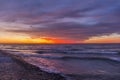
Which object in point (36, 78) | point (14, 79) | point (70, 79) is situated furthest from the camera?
point (70, 79)

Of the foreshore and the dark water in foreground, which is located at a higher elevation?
the foreshore

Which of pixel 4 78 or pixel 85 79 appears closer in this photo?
pixel 4 78

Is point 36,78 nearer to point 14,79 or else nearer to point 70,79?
point 14,79

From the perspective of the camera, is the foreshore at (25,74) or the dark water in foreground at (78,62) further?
the dark water in foreground at (78,62)

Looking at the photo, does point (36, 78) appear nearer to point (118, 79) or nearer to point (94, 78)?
point (94, 78)

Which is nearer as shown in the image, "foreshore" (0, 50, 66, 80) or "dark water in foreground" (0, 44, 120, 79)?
"foreshore" (0, 50, 66, 80)

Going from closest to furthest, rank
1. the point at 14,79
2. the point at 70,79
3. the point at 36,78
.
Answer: the point at 14,79 → the point at 36,78 → the point at 70,79

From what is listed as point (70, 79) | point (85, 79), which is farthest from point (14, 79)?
point (85, 79)

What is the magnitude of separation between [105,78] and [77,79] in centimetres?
234

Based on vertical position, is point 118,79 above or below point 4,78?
below

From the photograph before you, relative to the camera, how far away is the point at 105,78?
1380cm

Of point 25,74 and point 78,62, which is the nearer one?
point 25,74

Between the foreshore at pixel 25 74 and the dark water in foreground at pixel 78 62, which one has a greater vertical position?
the foreshore at pixel 25 74

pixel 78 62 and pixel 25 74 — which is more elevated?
pixel 25 74
